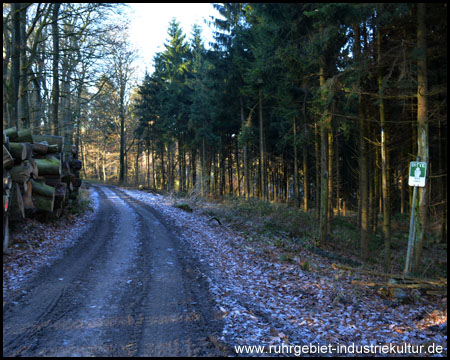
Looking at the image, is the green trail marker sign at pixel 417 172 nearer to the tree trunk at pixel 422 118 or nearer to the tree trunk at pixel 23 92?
the tree trunk at pixel 422 118

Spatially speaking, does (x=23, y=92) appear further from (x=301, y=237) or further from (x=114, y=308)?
(x=301, y=237)

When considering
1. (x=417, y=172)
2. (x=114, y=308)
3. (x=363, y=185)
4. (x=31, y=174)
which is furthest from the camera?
(x=363, y=185)

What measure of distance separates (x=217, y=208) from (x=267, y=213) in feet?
9.89

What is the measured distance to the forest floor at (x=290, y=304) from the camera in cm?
451

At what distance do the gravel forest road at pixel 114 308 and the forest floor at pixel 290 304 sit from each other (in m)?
0.22

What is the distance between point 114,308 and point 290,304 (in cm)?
345

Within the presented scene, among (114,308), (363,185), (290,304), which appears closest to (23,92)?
(114,308)

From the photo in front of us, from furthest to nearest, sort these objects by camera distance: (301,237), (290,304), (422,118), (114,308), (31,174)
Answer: (301,237)
(31,174)
(422,118)
(290,304)
(114,308)

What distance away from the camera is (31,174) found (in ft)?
29.7

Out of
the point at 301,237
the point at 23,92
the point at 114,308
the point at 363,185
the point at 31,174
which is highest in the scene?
the point at 23,92

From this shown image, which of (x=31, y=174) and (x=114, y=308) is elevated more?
(x=31, y=174)

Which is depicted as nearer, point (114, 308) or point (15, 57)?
point (114, 308)

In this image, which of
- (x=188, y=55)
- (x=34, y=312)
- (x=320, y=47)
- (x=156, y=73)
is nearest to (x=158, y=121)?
(x=156, y=73)

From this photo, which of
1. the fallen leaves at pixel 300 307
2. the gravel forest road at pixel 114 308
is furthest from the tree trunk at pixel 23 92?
the fallen leaves at pixel 300 307
